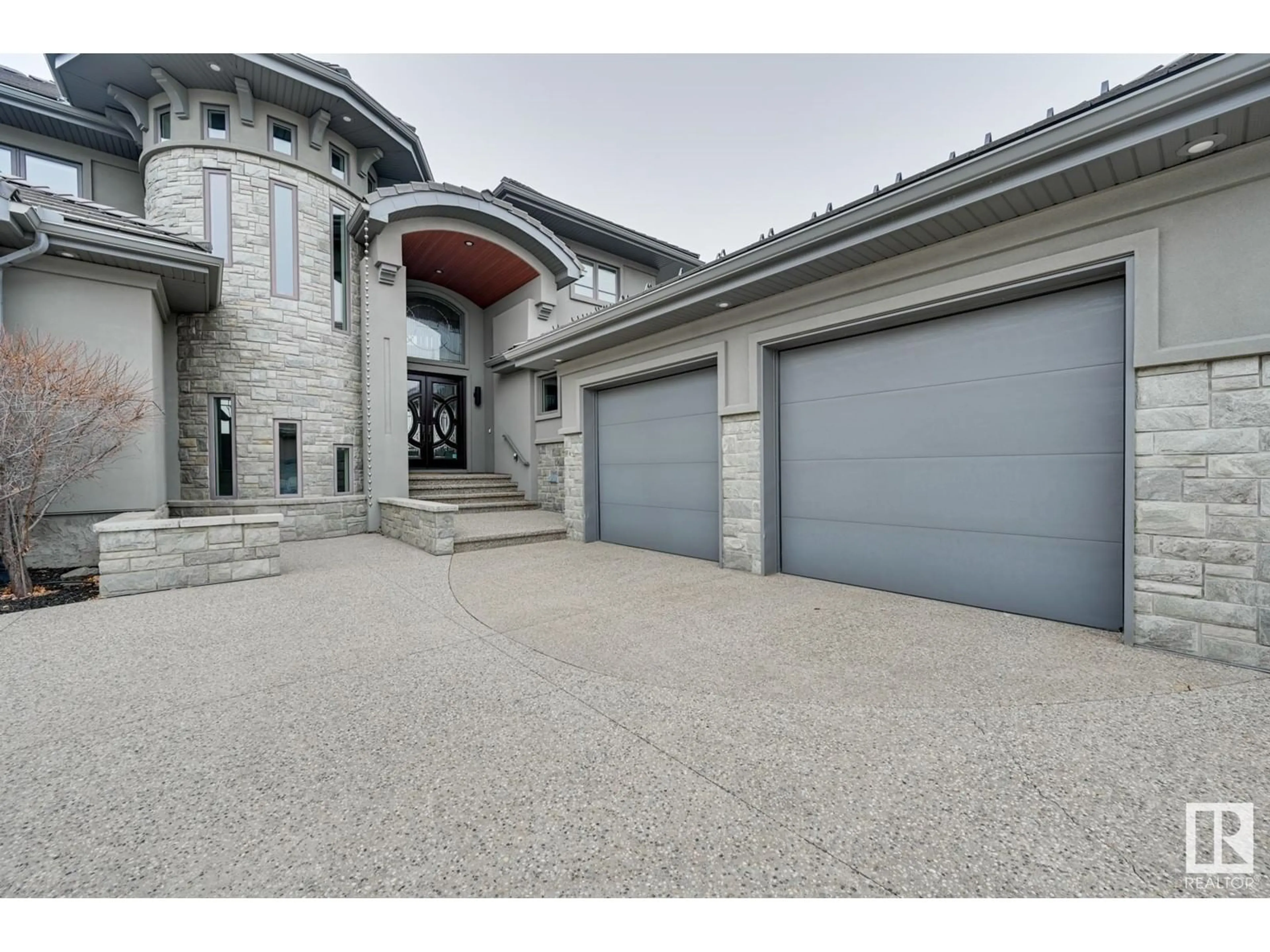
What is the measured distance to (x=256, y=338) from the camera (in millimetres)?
8711

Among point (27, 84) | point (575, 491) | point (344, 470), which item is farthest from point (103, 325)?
point (575, 491)

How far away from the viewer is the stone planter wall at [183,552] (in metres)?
5.04

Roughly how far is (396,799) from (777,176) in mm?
20881

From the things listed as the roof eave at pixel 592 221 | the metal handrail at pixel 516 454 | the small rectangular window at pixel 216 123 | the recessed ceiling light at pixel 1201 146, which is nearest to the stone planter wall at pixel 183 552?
the metal handrail at pixel 516 454

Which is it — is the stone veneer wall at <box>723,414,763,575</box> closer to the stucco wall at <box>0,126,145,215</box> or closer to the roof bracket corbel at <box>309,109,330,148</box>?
the roof bracket corbel at <box>309,109,330,148</box>

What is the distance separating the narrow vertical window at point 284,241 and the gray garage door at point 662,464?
5940mm

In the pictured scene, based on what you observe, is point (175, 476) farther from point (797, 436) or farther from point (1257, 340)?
point (1257, 340)

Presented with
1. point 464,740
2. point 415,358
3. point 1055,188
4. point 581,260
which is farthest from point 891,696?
point 581,260

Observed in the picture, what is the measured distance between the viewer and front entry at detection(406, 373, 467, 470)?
12203 millimetres

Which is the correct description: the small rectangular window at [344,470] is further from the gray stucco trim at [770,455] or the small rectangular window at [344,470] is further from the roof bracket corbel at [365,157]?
the gray stucco trim at [770,455]

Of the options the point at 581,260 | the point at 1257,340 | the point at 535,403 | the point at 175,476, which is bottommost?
the point at 175,476

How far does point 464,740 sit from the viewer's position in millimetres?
2422

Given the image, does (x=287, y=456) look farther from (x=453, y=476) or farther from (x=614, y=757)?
(x=614, y=757)

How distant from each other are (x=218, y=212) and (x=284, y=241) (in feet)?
3.15
